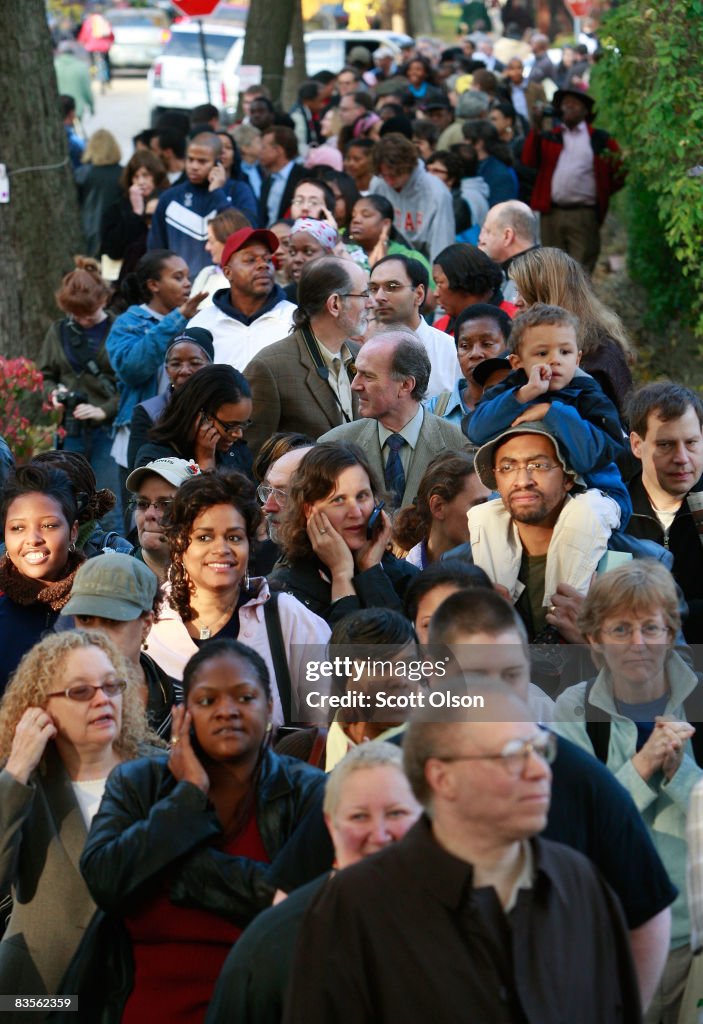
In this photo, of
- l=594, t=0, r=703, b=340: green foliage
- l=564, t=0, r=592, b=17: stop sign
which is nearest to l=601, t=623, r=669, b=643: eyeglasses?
l=594, t=0, r=703, b=340: green foliage

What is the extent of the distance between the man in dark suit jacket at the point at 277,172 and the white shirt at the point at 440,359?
6801 mm

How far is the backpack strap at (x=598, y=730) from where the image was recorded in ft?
16.1

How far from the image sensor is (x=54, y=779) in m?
4.92

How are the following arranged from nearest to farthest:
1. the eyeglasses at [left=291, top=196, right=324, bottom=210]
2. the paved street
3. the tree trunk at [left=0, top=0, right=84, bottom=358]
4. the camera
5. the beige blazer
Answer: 1. the beige blazer
2. the camera
3. the eyeglasses at [left=291, top=196, right=324, bottom=210]
4. the tree trunk at [left=0, top=0, right=84, bottom=358]
5. the paved street

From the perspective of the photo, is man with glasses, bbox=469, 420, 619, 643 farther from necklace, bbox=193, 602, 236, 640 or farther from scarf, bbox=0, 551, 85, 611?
scarf, bbox=0, 551, 85, 611

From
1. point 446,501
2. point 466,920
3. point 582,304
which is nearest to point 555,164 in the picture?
point 582,304

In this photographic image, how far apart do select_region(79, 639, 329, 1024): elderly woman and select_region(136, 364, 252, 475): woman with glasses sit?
303 cm

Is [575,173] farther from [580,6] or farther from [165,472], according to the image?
[580,6]

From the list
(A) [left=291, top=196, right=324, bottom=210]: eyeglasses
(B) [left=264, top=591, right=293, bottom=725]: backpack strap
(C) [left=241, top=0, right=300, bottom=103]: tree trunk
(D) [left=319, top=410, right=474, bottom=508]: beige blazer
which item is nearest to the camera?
(B) [left=264, top=591, right=293, bottom=725]: backpack strap

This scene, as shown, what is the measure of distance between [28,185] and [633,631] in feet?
32.6

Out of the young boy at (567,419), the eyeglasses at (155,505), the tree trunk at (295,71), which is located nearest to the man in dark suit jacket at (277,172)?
the eyeglasses at (155,505)

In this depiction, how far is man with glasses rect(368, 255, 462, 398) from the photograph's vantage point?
8711mm

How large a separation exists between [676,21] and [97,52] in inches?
1404

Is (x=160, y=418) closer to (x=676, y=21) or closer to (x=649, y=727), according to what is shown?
(x=649, y=727)
